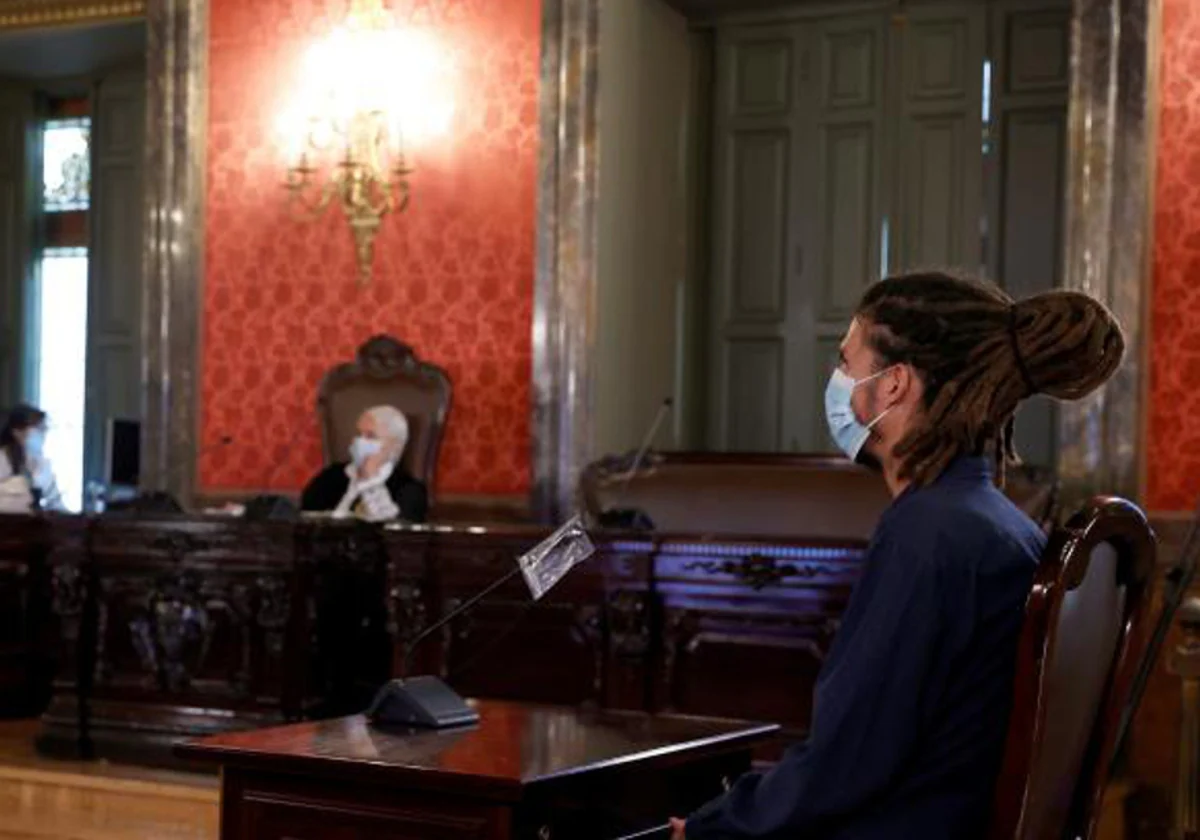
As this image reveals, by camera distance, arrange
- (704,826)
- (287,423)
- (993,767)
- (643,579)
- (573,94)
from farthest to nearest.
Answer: (287,423)
(573,94)
(643,579)
(704,826)
(993,767)

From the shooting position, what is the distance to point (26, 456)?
7281mm

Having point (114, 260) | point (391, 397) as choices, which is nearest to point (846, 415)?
point (391, 397)

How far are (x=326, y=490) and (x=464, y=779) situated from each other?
14.8 feet

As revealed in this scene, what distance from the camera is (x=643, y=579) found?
541 cm

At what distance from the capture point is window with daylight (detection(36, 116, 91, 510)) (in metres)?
10.3

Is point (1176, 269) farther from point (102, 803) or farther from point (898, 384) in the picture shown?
point (898, 384)

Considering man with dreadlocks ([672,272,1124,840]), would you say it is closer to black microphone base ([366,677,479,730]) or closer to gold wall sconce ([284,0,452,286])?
black microphone base ([366,677,479,730])

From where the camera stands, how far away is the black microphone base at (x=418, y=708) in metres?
2.89

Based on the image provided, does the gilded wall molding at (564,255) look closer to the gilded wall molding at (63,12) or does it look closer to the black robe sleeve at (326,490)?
the black robe sleeve at (326,490)

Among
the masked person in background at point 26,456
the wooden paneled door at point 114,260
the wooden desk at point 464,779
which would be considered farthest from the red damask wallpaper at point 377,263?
the wooden desk at point 464,779

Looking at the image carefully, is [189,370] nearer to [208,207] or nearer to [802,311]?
[208,207]

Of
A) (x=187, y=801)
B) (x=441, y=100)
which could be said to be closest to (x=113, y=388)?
(x=441, y=100)

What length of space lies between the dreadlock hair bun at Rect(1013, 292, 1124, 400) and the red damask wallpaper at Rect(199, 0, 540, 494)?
5.25 meters

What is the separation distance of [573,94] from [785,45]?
1230mm
